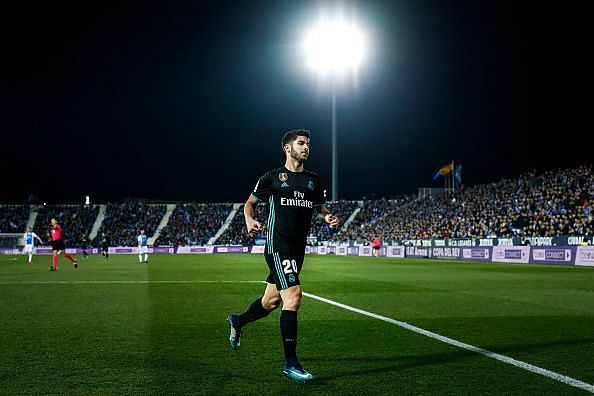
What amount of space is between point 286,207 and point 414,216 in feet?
180

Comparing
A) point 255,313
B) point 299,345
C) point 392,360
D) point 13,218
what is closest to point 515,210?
point 299,345

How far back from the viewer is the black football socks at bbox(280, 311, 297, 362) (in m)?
6.02

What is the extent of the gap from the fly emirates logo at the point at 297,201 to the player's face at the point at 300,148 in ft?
1.18

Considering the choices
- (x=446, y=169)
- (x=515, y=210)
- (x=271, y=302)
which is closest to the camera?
(x=271, y=302)

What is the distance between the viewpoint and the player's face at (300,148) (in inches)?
257

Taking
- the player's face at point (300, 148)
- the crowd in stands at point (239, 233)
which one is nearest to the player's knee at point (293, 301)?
the player's face at point (300, 148)

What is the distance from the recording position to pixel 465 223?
152 feet

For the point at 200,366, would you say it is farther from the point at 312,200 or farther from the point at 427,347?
the point at 427,347

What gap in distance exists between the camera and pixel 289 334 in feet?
20.1

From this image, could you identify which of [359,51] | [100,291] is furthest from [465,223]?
[100,291]

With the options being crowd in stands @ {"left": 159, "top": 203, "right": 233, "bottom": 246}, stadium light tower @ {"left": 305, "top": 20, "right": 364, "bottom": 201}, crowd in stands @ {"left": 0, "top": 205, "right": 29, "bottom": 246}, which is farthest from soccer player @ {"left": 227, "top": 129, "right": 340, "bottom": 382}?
crowd in stands @ {"left": 0, "top": 205, "right": 29, "bottom": 246}

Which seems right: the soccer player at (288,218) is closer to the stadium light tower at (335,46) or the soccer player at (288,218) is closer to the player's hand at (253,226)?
the player's hand at (253,226)

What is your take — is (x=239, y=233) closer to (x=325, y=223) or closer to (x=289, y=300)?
(x=325, y=223)

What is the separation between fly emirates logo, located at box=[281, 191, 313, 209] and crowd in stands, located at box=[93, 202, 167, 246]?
3004 inches
